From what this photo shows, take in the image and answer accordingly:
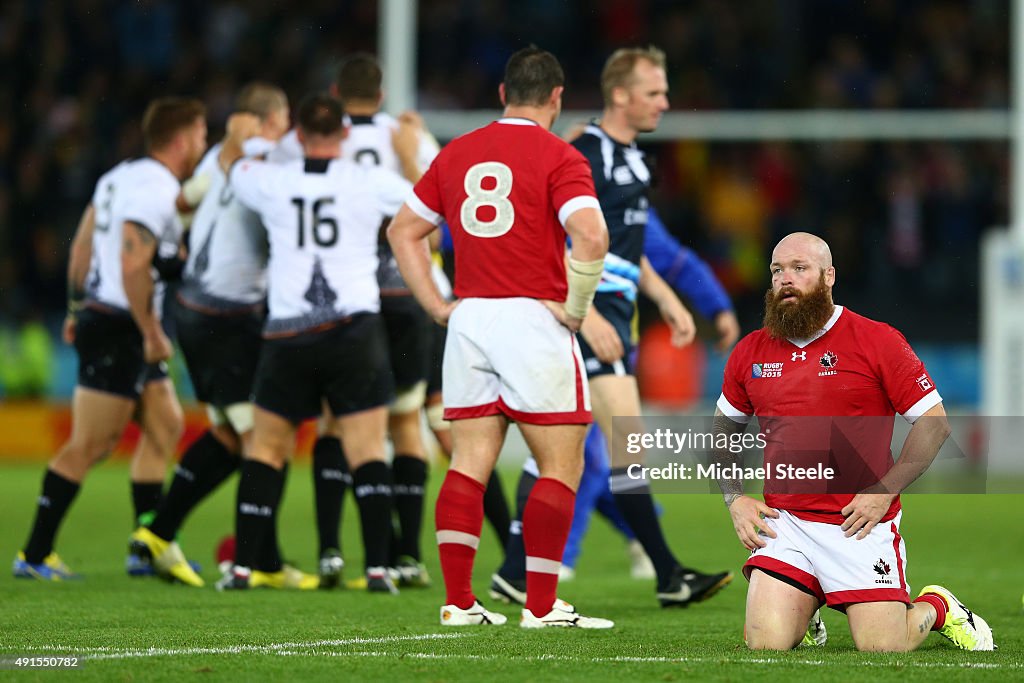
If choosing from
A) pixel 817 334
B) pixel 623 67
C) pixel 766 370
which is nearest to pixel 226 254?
pixel 623 67

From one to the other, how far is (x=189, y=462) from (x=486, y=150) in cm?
301

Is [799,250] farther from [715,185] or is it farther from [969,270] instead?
[715,185]

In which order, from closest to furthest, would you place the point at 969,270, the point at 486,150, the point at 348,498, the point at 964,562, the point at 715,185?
1. the point at 486,150
2. the point at 964,562
3. the point at 348,498
4. the point at 969,270
5. the point at 715,185

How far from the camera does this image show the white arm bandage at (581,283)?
6211 mm

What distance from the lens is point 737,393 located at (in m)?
5.93

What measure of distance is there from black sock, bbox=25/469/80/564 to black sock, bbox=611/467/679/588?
2.90 m

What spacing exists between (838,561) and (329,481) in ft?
11.2

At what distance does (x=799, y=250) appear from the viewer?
5.77 meters

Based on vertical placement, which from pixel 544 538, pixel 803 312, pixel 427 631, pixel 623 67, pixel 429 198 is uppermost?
pixel 623 67

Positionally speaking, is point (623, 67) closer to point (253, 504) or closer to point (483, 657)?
point (253, 504)

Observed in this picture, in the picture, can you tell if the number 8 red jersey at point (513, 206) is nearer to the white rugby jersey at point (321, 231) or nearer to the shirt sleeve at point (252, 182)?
the white rugby jersey at point (321, 231)

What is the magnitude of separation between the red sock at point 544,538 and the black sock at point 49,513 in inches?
126

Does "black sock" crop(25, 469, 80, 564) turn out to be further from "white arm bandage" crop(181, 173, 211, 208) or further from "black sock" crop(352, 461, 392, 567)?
"black sock" crop(352, 461, 392, 567)

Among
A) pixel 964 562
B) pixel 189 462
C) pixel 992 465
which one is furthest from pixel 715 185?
pixel 189 462
